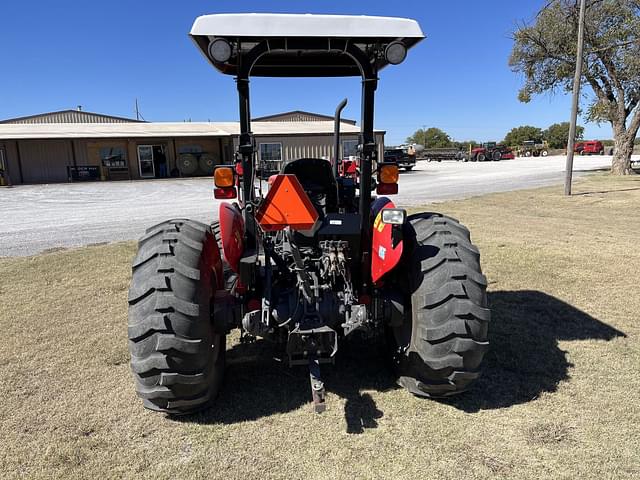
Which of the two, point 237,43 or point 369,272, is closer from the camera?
point 237,43

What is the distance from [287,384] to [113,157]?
88.1ft

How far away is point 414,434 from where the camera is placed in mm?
2822

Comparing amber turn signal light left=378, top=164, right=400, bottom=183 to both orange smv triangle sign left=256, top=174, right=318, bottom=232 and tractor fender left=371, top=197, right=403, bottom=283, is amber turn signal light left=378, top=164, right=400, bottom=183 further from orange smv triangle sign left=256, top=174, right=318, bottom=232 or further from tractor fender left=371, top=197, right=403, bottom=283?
orange smv triangle sign left=256, top=174, right=318, bottom=232

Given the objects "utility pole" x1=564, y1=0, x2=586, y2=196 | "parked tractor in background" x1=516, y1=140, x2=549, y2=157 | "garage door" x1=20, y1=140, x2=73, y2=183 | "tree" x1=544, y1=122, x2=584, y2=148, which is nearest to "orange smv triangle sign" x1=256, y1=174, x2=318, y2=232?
"utility pole" x1=564, y1=0, x2=586, y2=196

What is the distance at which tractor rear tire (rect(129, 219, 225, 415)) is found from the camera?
8.90 ft

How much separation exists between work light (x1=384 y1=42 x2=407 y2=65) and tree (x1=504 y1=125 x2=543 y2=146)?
80.3m

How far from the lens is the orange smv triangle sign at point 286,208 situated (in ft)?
9.29

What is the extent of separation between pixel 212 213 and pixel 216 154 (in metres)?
16.8

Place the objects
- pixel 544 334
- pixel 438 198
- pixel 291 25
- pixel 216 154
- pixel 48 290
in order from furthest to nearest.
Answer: pixel 216 154 → pixel 438 198 → pixel 48 290 → pixel 544 334 → pixel 291 25

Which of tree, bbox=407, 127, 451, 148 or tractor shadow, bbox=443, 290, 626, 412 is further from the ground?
tree, bbox=407, 127, 451, 148

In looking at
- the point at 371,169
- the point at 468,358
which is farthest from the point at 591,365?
the point at 371,169

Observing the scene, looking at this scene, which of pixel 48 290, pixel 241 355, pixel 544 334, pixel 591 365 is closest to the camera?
pixel 591 365

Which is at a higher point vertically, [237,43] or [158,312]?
[237,43]

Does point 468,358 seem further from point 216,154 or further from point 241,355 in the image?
point 216,154
